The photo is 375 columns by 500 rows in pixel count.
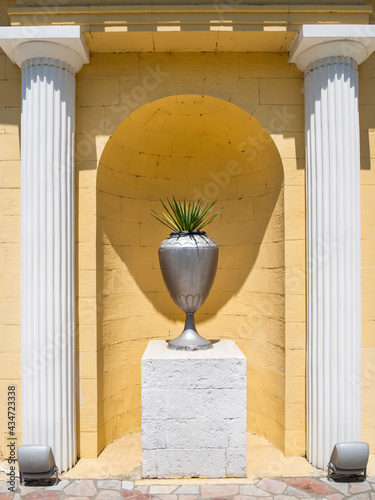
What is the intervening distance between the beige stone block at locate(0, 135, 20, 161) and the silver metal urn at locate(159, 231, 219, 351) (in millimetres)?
1631

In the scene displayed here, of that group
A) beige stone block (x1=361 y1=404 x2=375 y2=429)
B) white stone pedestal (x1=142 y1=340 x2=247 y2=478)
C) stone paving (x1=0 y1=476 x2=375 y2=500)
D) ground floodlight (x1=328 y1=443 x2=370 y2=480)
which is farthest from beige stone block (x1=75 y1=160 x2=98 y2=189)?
beige stone block (x1=361 y1=404 x2=375 y2=429)

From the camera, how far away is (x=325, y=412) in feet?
10.9

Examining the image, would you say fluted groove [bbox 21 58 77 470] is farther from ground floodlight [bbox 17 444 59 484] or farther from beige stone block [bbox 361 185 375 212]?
beige stone block [bbox 361 185 375 212]

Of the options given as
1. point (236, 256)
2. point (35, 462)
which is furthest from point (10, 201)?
point (236, 256)

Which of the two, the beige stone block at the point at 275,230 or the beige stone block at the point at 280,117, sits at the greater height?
the beige stone block at the point at 280,117

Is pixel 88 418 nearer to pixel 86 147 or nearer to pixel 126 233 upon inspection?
pixel 126 233

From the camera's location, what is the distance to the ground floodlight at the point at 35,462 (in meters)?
3.06

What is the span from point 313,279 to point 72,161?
2324 mm

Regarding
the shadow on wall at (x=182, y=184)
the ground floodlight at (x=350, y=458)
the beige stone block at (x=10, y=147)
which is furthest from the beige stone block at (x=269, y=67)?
the ground floodlight at (x=350, y=458)

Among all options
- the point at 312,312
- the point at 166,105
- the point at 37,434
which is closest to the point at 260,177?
the point at 166,105

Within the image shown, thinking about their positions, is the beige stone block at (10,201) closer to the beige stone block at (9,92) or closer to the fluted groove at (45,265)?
the fluted groove at (45,265)

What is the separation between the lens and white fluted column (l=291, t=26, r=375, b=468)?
331 centimetres

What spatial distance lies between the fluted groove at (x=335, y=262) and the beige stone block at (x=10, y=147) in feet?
8.71

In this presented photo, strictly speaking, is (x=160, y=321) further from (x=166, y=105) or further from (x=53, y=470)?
(x=166, y=105)
